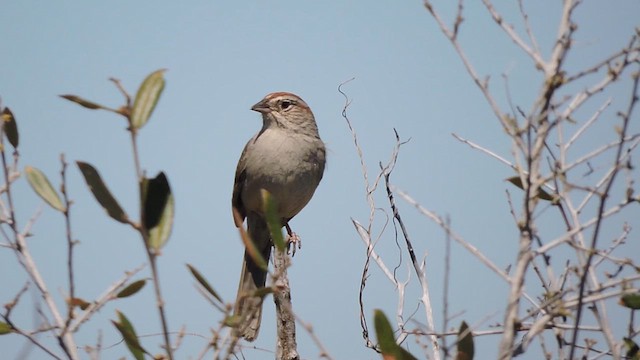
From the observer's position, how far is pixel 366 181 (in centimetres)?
406

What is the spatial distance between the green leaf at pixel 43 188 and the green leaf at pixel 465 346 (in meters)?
1.06

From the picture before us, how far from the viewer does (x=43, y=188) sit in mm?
1893

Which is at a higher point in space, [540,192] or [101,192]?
[540,192]

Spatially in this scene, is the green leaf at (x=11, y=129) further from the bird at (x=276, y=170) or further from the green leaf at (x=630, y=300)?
the bird at (x=276, y=170)

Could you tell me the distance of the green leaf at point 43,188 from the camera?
1.86m

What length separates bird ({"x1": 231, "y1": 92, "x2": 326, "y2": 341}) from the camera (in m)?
5.77

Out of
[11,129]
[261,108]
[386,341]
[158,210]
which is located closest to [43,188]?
[158,210]

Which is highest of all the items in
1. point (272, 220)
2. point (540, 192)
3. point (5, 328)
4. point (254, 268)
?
point (254, 268)

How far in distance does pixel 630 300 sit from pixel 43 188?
1.73 m

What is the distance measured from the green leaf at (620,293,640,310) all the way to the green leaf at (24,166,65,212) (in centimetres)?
164

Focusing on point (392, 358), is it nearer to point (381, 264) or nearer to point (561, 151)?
point (561, 151)

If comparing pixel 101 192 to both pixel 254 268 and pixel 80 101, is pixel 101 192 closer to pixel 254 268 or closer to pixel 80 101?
pixel 80 101

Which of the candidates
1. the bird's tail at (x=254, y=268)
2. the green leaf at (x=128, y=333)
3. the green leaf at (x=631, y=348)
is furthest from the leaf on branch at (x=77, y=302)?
the bird's tail at (x=254, y=268)

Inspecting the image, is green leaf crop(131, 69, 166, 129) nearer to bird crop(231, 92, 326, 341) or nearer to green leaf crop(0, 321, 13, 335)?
green leaf crop(0, 321, 13, 335)
